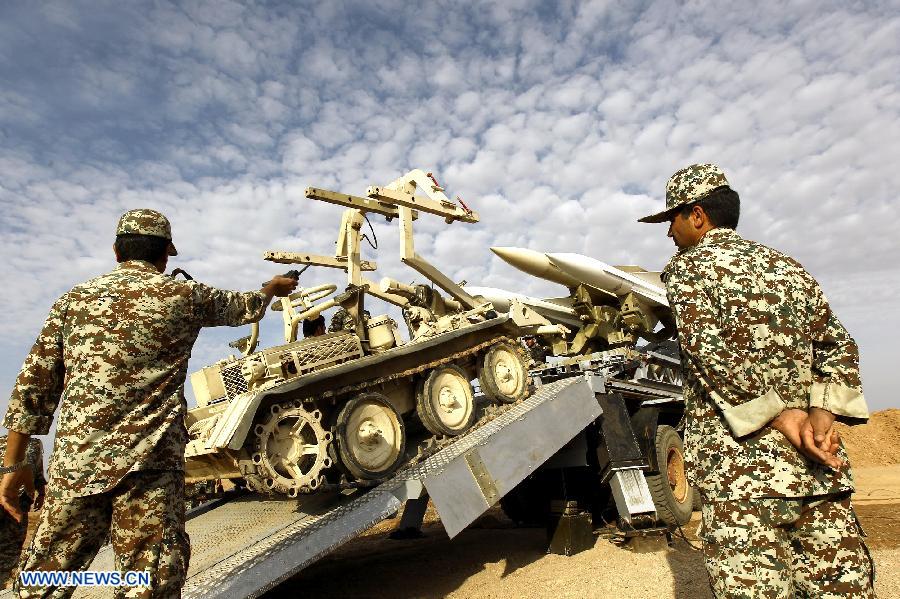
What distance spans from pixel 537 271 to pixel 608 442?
20.6ft

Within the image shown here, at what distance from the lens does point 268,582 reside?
399cm

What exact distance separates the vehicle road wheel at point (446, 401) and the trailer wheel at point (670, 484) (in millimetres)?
2264

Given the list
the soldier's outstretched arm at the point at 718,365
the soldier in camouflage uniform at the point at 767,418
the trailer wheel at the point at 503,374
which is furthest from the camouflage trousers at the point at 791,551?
the trailer wheel at the point at 503,374

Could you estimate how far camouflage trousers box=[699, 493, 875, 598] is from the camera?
2.14 metres

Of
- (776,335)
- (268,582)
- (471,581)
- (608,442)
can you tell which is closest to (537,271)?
(608,442)

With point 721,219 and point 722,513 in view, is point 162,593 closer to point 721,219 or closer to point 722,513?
point 722,513

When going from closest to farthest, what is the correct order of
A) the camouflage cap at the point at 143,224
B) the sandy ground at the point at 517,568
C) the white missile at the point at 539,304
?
1. the camouflage cap at the point at 143,224
2. the sandy ground at the point at 517,568
3. the white missile at the point at 539,304

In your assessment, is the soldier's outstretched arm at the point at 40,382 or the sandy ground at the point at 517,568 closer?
the soldier's outstretched arm at the point at 40,382

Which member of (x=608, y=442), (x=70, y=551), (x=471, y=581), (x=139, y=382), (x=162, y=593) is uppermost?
(x=139, y=382)

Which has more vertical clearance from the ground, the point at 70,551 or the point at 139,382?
the point at 139,382

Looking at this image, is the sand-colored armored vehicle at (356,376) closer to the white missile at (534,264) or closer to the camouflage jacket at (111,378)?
the camouflage jacket at (111,378)

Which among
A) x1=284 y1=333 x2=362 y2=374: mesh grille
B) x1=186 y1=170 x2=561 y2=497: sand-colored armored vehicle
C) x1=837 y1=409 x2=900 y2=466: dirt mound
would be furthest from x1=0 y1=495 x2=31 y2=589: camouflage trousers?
x1=837 y1=409 x2=900 y2=466: dirt mound

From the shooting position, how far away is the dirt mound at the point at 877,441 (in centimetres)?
1670

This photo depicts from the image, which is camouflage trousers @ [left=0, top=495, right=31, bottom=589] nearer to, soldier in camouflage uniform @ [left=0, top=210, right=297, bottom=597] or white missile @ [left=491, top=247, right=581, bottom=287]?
soldier in camouflage uniform @ [left=0, top=210, right=297, bottom=597]
